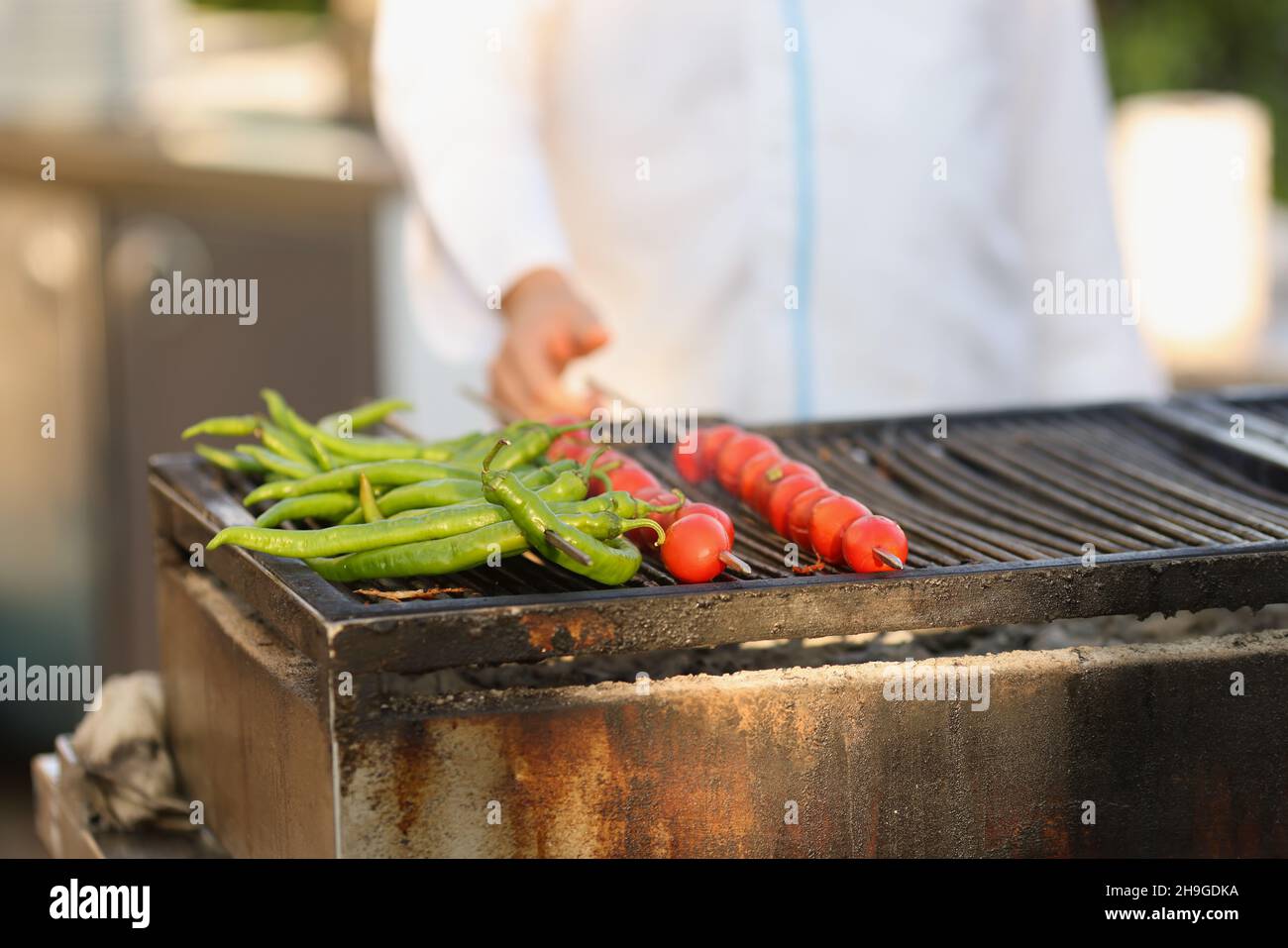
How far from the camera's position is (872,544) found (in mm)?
2301

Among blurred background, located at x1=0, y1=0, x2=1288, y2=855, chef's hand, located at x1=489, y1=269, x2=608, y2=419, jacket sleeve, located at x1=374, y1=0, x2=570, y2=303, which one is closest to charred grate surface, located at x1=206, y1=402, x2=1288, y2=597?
chef's hand, located at x1=489, y1=269, x2=608, y2=419

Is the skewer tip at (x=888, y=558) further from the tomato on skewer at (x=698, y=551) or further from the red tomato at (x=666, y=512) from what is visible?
the red tomato at (x=666, y=512)

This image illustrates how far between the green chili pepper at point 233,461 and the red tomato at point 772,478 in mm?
831

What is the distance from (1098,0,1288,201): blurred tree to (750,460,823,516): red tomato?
1240 cm

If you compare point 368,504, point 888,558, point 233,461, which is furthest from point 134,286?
point 888,558

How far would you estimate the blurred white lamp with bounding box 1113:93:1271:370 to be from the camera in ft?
24.2

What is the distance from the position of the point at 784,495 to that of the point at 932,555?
0.84 ft

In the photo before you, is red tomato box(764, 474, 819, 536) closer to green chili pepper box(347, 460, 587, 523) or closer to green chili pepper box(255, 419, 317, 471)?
green chili pepper box(347, 460, 587, 523)

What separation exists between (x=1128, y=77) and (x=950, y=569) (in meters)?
12.7

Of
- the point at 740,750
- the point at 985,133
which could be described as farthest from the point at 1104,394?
the point at 740,750

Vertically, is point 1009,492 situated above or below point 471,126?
below

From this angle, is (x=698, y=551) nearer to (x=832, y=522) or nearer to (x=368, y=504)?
(x=832, y=522)

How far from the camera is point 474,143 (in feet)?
12.8

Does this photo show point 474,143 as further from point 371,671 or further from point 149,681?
point 371,671
